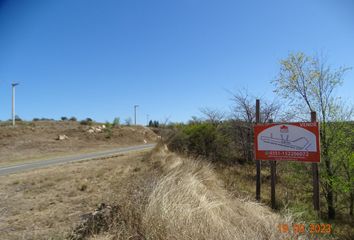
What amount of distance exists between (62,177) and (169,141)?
6.22 meters

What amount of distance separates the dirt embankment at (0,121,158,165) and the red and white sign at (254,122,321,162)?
A: 19.5 meters

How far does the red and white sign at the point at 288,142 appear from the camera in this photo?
258 inches

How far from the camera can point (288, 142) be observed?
6.95 metres

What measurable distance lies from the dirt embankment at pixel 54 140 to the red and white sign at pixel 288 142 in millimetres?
19524

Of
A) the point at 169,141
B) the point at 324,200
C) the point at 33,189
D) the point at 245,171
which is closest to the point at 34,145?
the point at 169,141

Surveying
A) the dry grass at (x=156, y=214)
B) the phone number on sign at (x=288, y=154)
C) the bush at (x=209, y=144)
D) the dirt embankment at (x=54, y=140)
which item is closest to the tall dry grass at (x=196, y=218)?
the dry grass at (x=156, y=214)

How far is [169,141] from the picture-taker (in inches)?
601

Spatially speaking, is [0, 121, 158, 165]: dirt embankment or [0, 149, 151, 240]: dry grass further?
[0, 121, 158, 165]: dirt embankment

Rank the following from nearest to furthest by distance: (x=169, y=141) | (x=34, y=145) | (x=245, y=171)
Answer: (x=245, y=171), (x=169, y=141), (x=34, y=145)

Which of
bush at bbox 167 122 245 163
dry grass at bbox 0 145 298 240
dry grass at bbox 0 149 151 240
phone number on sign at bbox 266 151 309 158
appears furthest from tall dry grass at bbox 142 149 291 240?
bush at bbox 167 122 245 163

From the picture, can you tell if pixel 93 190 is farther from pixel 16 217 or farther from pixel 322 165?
pixel 322 165

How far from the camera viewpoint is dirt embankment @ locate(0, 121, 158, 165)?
2516cm

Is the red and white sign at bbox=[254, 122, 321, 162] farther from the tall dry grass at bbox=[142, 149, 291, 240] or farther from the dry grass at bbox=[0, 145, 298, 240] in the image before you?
the tall dry grass at bbox=[142, 149, 291, 240]

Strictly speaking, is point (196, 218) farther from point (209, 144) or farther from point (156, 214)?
point (209, 144)
